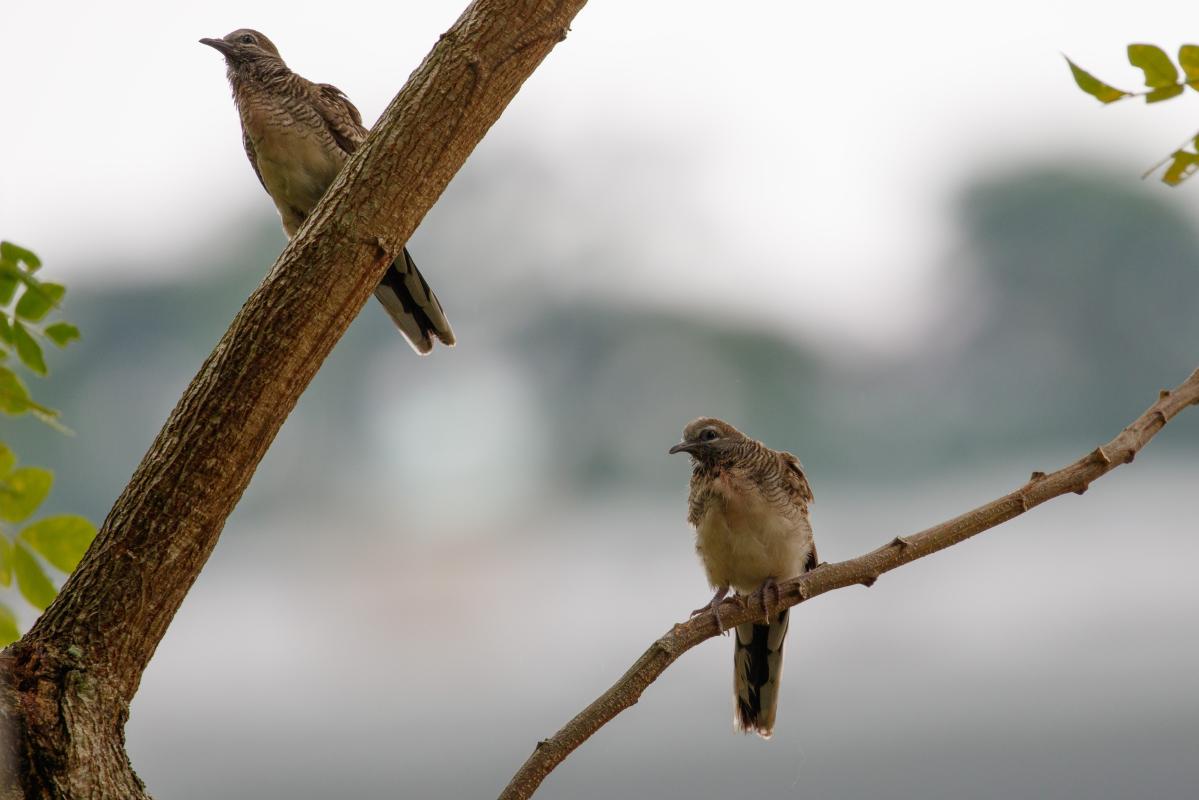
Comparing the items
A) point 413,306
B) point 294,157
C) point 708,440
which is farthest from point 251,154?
point 708,440

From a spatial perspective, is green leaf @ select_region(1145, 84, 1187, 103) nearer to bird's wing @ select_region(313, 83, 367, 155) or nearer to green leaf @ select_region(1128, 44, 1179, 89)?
green leaf @ select_region(1128, 44, 1179, 89)

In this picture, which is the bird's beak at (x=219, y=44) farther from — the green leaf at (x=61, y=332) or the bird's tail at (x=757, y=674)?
the green leaf at (x=61, y=332)

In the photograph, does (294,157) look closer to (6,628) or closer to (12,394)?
(6,628)

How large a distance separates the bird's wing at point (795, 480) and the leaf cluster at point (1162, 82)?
3351mm

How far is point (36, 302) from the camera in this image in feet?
6.88

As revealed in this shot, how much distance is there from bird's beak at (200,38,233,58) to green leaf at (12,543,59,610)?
4.38 meters

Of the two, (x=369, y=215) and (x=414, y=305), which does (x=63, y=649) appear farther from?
(x=414, y=305)

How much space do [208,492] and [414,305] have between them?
8.33 ft

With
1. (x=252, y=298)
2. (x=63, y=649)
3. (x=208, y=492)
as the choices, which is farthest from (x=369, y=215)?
(x=63, y=649)

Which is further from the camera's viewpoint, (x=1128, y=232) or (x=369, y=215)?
(x=1128, y=232)

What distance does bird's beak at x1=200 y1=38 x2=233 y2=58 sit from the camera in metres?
5.95

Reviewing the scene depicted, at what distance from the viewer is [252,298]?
306 centimetres

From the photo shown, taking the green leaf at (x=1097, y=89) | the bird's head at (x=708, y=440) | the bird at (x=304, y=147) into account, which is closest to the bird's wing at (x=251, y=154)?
the bird at (x=304, y=147)

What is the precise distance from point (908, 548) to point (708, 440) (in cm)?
219
